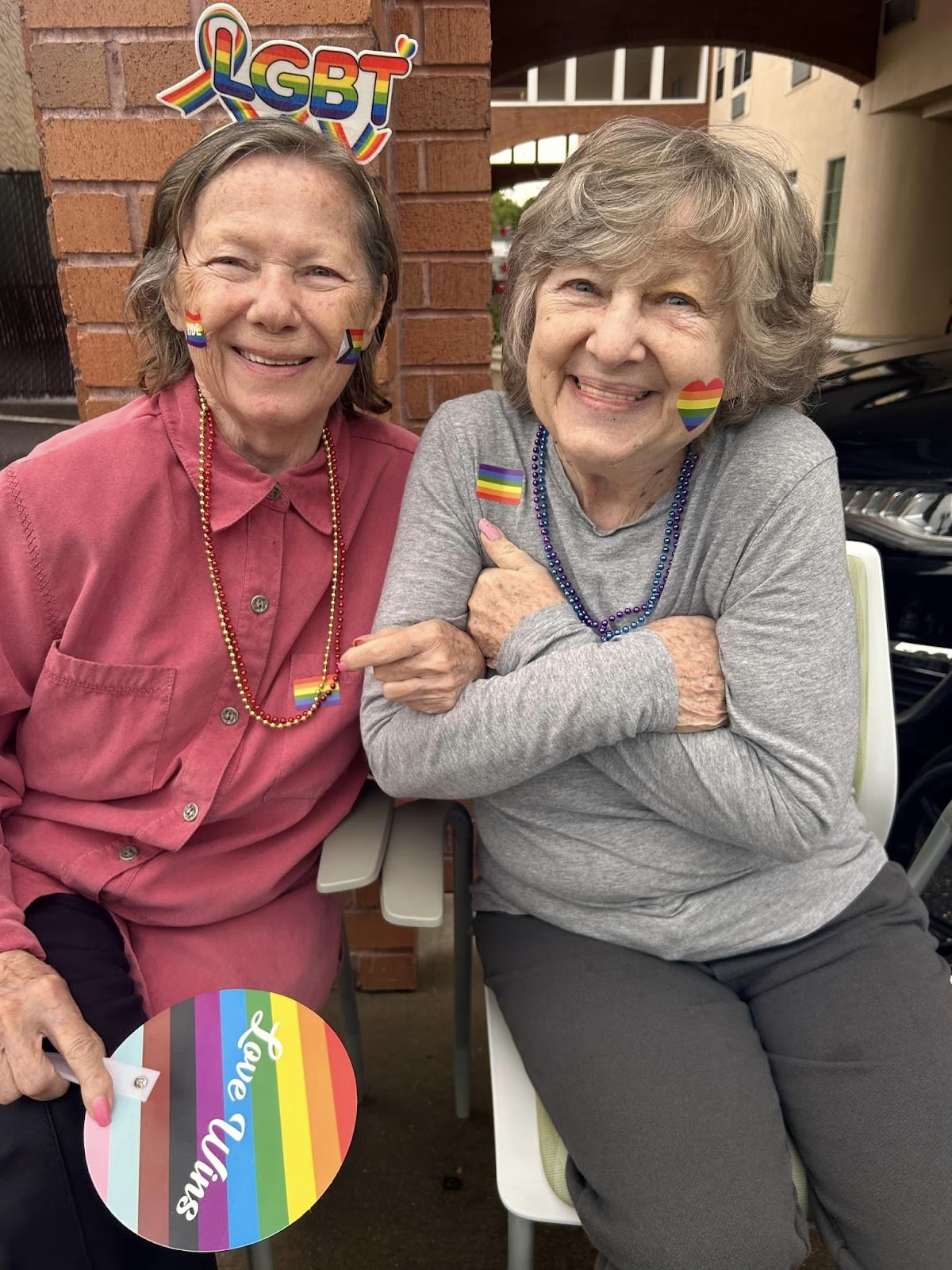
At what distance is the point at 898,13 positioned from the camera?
34.7ft

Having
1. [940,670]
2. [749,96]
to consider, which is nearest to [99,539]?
[940,670]

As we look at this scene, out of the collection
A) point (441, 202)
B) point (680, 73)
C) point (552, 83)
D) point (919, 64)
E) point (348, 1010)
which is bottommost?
point (348, 1010)

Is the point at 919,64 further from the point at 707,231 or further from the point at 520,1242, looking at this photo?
the point at 520,1242

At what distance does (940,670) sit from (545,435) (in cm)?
102

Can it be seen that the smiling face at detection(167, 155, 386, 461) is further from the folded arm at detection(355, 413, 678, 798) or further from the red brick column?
the red brick column

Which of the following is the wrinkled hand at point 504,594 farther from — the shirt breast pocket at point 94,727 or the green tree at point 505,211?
the green tree at point 505,211

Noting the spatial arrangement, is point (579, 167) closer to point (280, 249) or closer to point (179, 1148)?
point (280, 249)

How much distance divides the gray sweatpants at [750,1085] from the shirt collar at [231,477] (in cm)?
74

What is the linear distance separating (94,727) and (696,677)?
2.88 feet

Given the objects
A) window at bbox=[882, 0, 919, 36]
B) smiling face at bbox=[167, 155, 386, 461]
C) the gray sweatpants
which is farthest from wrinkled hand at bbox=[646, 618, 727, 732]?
window at bbox=[882, 0, 919, 36]

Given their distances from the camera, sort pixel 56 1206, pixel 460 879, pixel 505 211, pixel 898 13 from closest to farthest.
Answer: pixel 56 1206
pixel 460 879
pixel 898 13
pixel 505 211

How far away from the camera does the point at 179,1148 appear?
108 centimetres

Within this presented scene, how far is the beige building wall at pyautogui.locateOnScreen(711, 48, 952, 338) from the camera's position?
41.1ft

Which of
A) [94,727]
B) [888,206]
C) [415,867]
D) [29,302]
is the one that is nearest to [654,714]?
[415,867]
